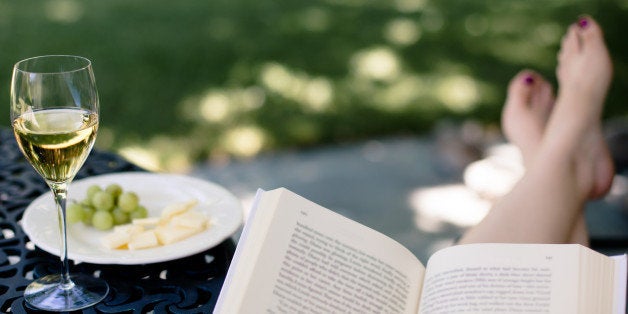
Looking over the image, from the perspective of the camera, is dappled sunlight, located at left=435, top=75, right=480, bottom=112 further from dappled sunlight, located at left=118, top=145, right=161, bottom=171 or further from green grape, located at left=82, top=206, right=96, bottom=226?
green grape, located at left=82, top=206, right=96, bottom=226

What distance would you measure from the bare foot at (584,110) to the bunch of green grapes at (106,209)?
0.94 meters

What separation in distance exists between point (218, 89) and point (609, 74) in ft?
7.49

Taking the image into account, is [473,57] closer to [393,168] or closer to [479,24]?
[479,24]

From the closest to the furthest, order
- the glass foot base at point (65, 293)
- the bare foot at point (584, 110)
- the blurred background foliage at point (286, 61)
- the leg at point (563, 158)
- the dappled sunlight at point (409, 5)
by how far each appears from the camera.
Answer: the glass foot base at point (65, 293), the leg at point (563, 158), the bare foot at point (584, 110), the blurred background foliage at point (286, 61), the dappled sunlight at point (409, 5)

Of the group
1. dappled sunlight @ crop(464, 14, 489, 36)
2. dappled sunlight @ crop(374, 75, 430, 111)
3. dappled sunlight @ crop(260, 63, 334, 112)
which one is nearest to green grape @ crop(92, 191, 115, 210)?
dappled sunlight @ crop(260, 63, 334, 112)

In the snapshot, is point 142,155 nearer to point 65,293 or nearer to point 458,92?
point 458,92

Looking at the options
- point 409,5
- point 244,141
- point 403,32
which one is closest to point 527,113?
point 244,141

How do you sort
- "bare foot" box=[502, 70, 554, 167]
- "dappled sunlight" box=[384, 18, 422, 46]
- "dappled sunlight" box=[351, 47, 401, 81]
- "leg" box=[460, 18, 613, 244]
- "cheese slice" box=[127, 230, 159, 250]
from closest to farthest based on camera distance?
"cheese slice" box=[127, 230, 159, 250]
"leg" box=[460, 18, 613, 244]
"bare foot" box=[502, 70, 554, 167]
"dappled sunlight" box=[351, 47, 401, 81]
"dappled sunlight" box=[384, 18, 422, 46]

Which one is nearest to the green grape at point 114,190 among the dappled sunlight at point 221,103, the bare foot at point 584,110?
the bare foot at point 584,110

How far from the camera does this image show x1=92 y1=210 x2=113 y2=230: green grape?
1390 millimetres

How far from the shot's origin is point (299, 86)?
13.4ft

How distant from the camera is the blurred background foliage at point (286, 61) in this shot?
3748 millimetres

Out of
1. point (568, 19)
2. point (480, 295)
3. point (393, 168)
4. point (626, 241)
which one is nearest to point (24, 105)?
point (480, 295)

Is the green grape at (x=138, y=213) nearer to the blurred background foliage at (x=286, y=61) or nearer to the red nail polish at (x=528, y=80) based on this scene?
the red nail polish at (x=528, y=80)
